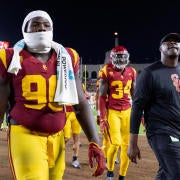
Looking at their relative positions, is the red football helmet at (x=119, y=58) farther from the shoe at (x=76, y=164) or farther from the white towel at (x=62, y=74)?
the white towel at (x=62, y=74)

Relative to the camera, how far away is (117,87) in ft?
22.6

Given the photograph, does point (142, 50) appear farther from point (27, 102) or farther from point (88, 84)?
point (27, 102)

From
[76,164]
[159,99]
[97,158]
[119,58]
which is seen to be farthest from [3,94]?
[76,164]

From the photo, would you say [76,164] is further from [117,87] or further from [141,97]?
[141,97]

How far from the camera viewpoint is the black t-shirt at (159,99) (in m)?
4.11

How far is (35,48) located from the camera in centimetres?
318

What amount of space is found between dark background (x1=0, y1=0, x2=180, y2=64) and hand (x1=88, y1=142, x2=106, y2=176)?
40.6m

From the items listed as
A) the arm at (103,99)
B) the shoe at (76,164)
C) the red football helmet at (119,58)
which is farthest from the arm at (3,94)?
the shoe at (76,164)

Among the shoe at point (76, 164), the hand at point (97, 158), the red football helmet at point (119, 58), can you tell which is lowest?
the shoe at point (76, 164)

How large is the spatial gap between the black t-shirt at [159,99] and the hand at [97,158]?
1.08 metres

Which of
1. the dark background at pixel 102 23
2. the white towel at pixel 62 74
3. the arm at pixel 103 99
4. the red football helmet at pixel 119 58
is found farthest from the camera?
the dark background at pixel 102 23

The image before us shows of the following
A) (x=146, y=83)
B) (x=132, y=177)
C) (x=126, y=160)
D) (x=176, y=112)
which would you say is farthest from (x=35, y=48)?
(x=132, y=177)

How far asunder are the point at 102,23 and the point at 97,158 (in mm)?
43226

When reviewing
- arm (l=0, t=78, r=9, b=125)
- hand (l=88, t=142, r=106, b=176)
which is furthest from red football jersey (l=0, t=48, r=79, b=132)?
hand (l=88, t=142, r=106, b=176)
